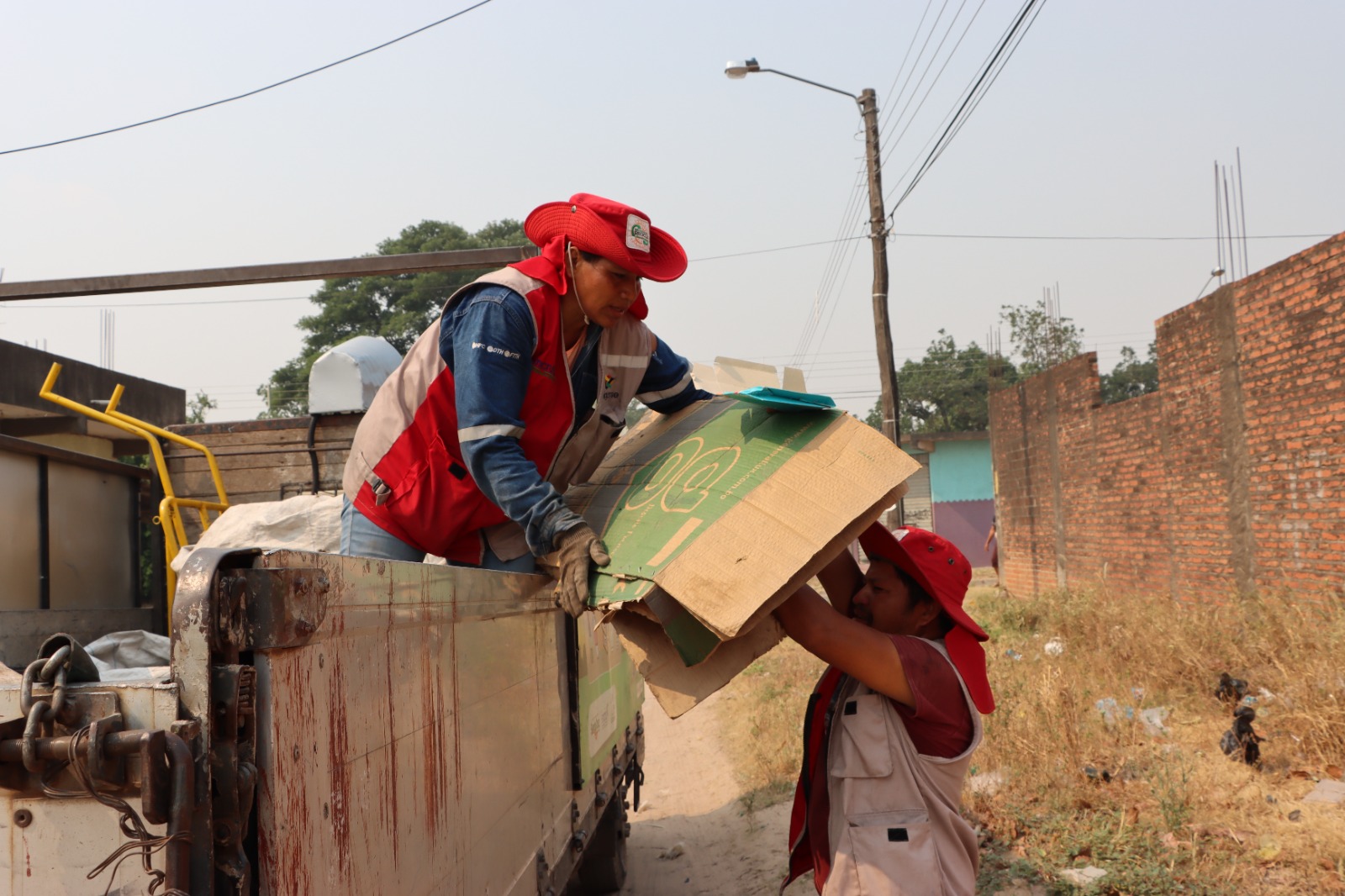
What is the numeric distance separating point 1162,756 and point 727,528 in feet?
12.4

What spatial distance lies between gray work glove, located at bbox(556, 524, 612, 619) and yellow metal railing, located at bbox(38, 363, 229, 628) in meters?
1.95

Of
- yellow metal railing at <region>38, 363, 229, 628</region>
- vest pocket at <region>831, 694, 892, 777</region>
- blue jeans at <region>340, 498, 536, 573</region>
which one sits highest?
yellow metal railing at <region>38, 363, 229, 628</region>

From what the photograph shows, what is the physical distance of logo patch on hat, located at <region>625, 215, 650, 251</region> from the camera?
2.48m

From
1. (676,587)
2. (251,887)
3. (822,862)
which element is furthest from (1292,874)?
(251,887)

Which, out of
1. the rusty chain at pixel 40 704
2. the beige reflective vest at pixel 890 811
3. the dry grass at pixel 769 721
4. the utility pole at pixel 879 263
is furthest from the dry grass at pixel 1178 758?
the utility pole at pixel 879 263

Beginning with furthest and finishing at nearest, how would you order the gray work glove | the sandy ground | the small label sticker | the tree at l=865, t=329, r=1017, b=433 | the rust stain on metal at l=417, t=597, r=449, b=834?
the tree at l=865, t=329, r=1017, b=433, the sandy ground, the small label sticker, the gray work glove, the rust stain on metal at l=417, t=597, r=449, b=834

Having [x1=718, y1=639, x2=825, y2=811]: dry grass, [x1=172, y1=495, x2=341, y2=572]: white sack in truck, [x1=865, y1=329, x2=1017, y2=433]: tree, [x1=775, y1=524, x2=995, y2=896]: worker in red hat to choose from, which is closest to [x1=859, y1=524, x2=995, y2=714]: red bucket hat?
[x1=775, y1=524, x2=995, y2=896]: worker in red hat

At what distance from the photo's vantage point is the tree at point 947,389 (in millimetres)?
47969

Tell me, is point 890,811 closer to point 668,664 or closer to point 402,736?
point 668,664

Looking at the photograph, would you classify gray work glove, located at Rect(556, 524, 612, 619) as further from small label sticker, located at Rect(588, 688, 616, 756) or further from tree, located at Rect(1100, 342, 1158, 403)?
tree, located at Rect(1100, 342, 1158, 403)

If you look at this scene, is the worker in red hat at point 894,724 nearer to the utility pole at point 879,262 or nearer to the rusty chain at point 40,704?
the rusty chain at point 40,704

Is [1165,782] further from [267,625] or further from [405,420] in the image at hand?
[267,625]

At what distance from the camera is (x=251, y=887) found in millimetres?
1104

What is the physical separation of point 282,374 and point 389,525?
3567cm
